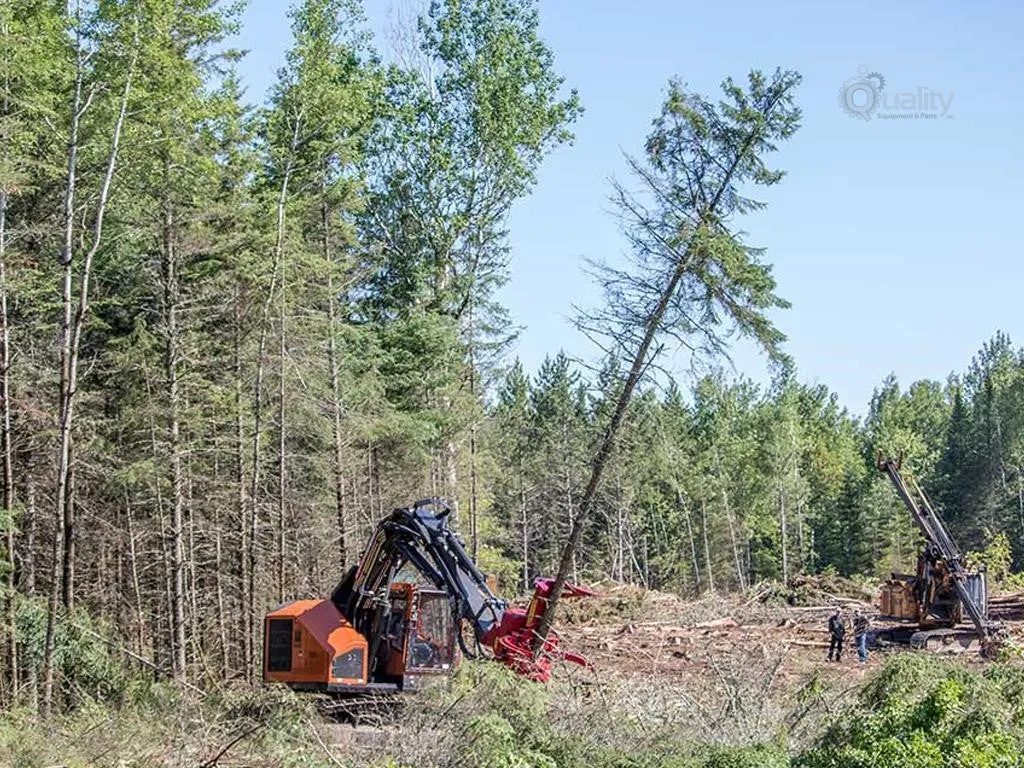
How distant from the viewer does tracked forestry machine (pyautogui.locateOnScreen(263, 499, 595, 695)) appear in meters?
17.1

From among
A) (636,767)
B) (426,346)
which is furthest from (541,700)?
(426,346)

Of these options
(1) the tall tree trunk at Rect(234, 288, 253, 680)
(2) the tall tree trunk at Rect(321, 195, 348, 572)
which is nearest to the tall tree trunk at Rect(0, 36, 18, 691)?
(1) the tall tree trunk at Rect(234, 288, 253, 680)

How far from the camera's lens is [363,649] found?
17.2 m

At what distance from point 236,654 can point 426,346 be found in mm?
9926

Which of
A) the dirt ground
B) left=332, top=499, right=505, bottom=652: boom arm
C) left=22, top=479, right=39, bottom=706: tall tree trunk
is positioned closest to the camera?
left=332, top=499, right=505, bottom=652: boom arm

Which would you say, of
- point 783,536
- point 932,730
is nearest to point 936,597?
point 932,730

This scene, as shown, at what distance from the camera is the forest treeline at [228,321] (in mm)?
17438

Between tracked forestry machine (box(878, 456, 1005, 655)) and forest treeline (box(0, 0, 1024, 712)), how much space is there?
17.9 feet

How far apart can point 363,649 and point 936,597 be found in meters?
14.5

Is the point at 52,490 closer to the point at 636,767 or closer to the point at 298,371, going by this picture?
the point at 298,371

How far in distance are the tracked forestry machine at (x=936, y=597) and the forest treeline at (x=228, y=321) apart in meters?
5.46

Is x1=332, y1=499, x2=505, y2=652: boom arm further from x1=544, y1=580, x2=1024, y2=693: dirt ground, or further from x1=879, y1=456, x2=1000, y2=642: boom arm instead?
x1=879, y1=456, x2=1000, y2=642: boom arm

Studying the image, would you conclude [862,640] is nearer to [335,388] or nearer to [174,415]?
[335,388]

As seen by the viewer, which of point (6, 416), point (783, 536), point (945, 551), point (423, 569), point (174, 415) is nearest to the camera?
point (423, 569)
